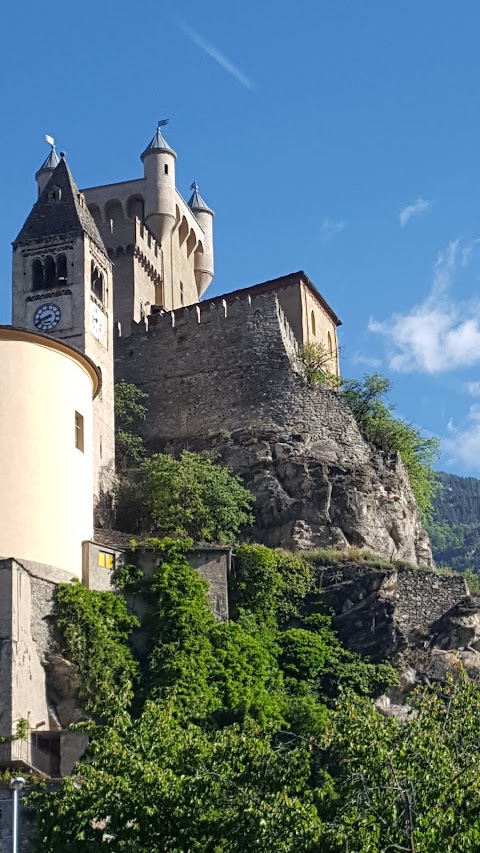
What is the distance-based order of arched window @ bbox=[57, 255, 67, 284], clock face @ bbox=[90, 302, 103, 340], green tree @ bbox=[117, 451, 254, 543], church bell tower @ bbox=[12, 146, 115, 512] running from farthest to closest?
arched window @ bbox=[57, 255, 67, 284] < clock face @ bbox=[90, 302, 103, 340] < church bell tower @ bbox=[12, 146, 115, 512] < green tree @ bbox=[117, 451, 254, 543]

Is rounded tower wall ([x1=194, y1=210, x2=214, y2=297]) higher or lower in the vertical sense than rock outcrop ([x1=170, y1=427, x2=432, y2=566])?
higher

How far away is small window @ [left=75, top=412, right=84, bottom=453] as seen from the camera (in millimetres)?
48812

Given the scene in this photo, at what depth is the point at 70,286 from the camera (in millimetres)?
60656

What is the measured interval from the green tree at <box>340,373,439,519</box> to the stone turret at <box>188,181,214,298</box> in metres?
15.0

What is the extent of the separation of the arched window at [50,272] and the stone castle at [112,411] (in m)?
0.10

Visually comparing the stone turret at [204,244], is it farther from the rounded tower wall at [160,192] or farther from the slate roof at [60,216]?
the slate roof at [60,216]

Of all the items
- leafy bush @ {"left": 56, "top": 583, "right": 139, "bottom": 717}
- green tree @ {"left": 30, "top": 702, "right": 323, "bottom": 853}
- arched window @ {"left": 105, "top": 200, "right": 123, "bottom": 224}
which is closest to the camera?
green tree @ {"left": 30, "top": 702, "right": 323, "bottom": 853}

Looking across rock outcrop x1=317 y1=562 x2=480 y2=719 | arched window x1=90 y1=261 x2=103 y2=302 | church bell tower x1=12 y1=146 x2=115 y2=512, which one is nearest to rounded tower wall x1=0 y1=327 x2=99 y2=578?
rock outcrop x1=317 y1=562 x2=480 y2=719

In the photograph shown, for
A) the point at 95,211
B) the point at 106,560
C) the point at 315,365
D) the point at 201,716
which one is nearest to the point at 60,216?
the point at 95,211

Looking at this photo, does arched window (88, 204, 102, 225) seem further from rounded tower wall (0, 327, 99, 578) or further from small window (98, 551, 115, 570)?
small window (98, 551, 115, 570)

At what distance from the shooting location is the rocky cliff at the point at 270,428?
5772cm

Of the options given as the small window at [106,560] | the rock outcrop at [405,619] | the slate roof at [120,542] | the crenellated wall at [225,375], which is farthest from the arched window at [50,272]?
the rock outcrop at [405,619]

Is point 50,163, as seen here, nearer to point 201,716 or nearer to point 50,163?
point 50,163

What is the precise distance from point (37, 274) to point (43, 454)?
16.6 m
